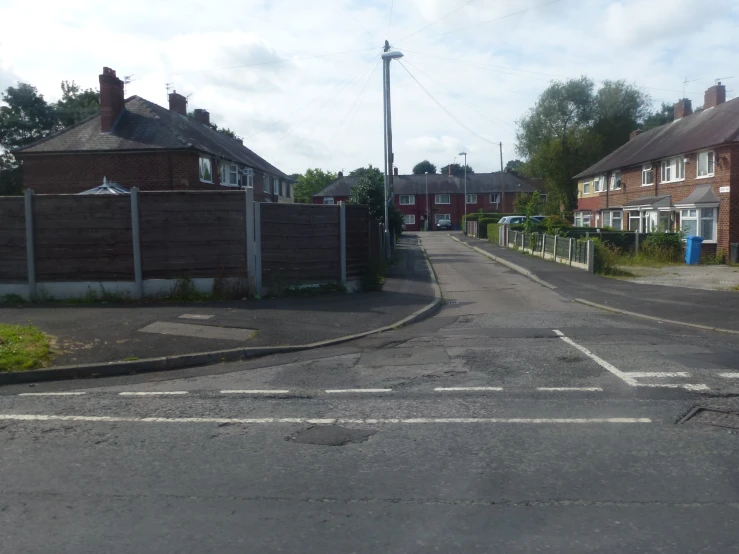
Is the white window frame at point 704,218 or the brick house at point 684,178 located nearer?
the brick house at point 684,178

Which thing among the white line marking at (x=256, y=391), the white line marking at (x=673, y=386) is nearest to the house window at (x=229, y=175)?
the white line marking at (x=256, y=391)

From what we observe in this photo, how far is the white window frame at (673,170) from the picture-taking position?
1335 inches

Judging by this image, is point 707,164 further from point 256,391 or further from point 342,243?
point 256,391

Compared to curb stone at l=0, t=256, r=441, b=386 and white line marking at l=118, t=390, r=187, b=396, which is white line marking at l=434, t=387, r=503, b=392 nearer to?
white line marking at l=118, t=390, r=187, b=396

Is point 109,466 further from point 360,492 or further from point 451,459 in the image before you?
point 451,459

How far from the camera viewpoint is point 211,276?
49.5ft

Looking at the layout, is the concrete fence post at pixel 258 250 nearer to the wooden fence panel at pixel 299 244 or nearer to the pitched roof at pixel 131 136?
the wooden fence panel at pixel 299 244

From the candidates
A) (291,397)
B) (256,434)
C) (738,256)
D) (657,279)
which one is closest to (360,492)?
(256,434)

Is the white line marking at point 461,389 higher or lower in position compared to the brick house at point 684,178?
lower

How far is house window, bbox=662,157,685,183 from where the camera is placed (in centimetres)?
3391

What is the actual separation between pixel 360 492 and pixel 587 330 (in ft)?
→ 26.9

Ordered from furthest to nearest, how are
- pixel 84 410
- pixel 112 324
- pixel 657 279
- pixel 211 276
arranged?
pixel 657 279 → pixel 211 276 → pixel 112 324 → pixel 84 410

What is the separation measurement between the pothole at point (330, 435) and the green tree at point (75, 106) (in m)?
52.8

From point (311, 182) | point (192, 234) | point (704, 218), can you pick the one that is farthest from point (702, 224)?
point (311, 182)
